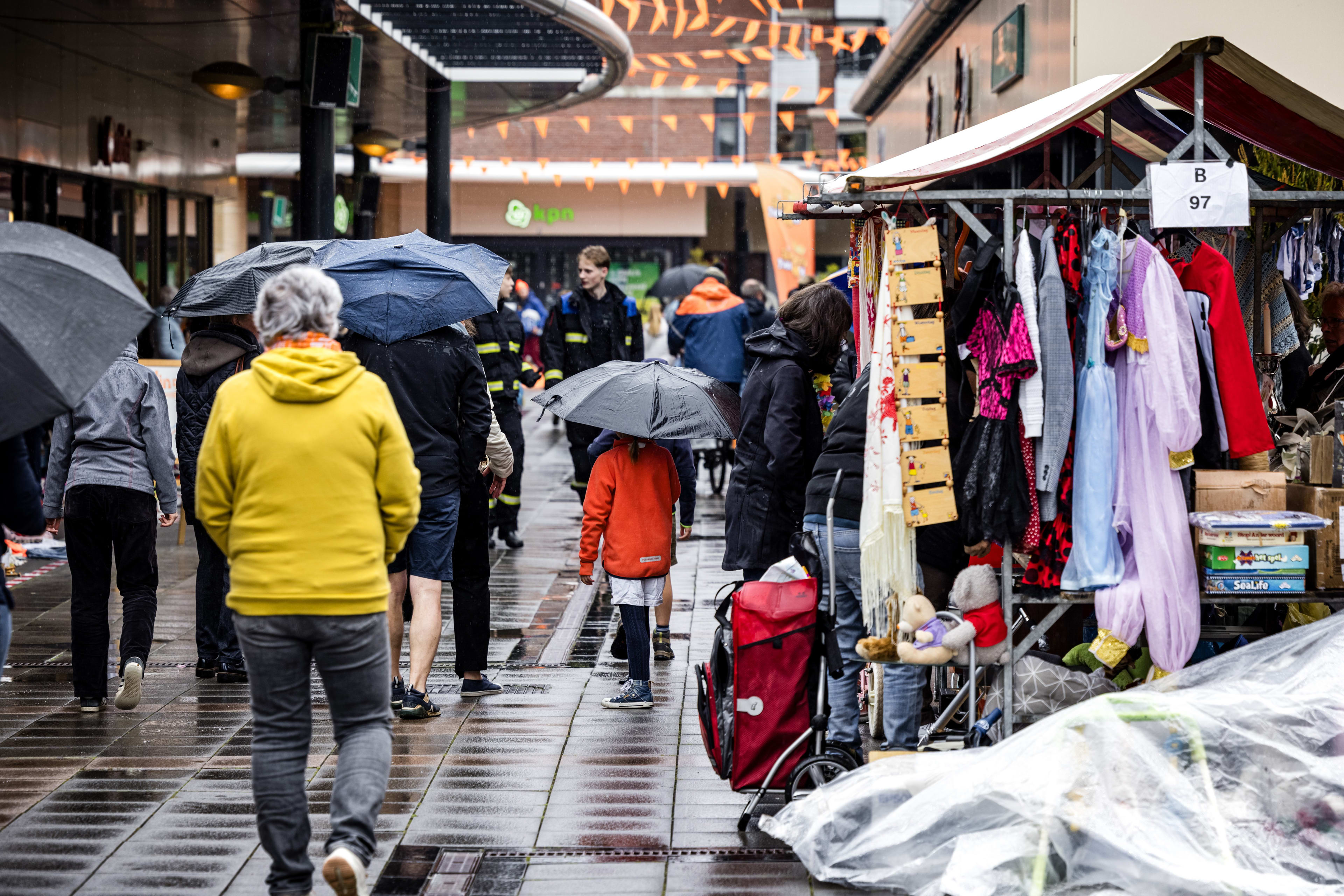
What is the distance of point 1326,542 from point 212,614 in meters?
5.07

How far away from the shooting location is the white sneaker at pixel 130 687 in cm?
651

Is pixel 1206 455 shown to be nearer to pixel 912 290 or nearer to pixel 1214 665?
pixel 1214 665

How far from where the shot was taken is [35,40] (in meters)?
12.8

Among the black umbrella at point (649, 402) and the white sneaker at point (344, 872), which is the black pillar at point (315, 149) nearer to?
the black umbrella at point (649, 402)

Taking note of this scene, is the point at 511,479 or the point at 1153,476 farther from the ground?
the point at 1153,476

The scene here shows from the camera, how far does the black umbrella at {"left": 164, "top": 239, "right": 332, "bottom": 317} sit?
273 inches

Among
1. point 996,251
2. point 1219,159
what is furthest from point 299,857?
point 1219,159

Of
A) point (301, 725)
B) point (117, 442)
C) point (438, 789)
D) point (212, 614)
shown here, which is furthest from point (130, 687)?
point (301, 725)

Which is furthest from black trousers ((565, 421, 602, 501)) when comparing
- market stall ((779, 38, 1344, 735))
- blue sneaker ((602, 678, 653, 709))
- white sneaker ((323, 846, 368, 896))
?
white sneaker ((323, 846, 368, 896))

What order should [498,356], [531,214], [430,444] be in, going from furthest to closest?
[531,214]
[498,356]
[430,444]

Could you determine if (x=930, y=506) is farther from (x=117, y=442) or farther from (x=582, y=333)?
(x=582, y=333)

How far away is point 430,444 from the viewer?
6.43m

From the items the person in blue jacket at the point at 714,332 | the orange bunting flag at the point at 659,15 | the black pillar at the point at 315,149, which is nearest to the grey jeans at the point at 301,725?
the black pillar at the point at 315,149

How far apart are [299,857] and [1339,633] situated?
334 cm
